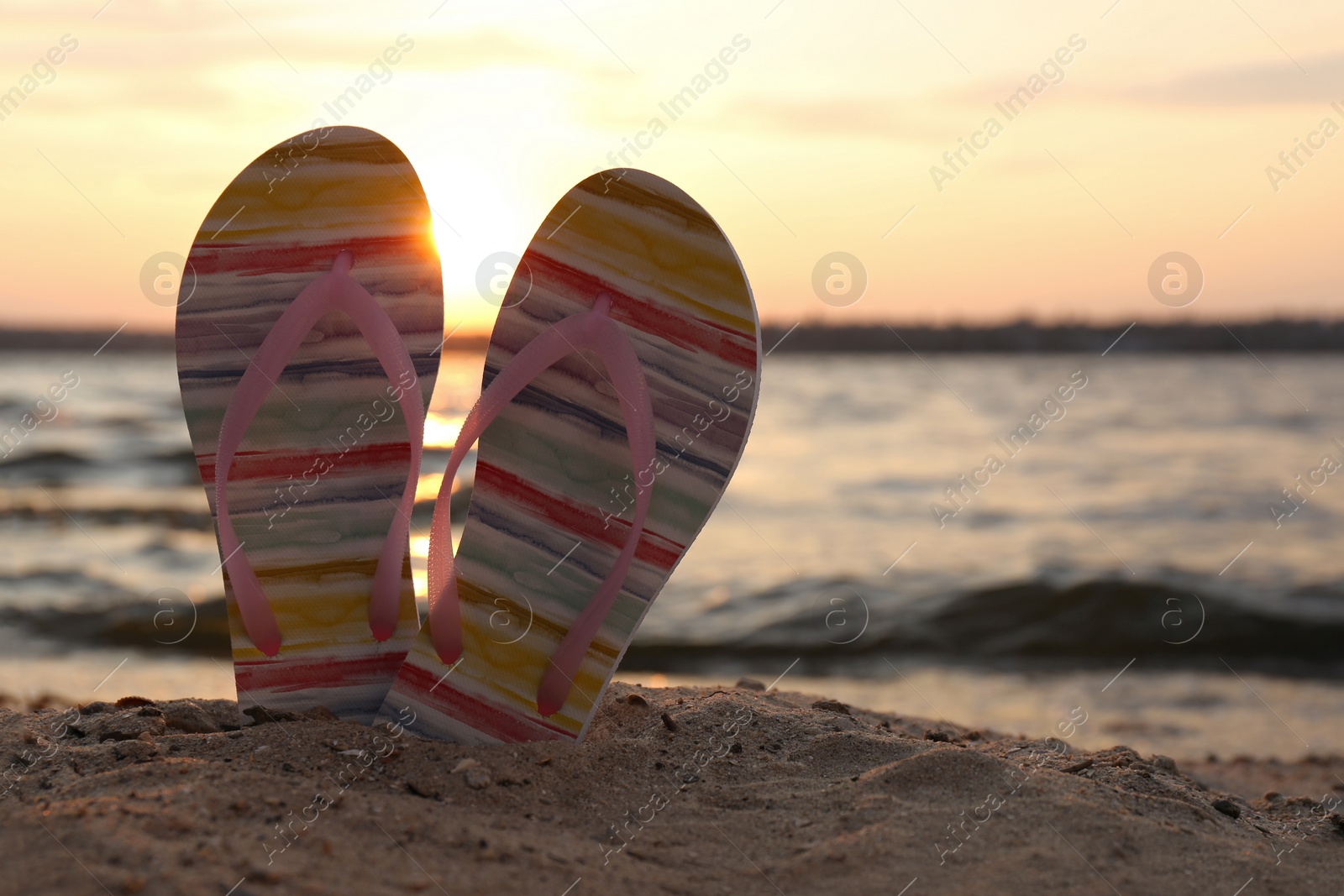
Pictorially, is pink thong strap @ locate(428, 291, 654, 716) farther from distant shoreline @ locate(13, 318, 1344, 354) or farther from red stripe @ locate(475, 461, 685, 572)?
distant shoreline @ locate(13, 318, 1344, 354)

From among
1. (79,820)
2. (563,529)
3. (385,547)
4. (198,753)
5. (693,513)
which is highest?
(693,513)

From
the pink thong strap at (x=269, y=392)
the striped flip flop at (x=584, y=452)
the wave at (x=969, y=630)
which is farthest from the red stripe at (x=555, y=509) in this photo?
the wave at (x=969, y=630)

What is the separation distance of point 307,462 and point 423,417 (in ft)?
0.95

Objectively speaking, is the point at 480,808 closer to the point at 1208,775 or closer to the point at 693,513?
the point at 693,513

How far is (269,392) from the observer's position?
197 centimetres

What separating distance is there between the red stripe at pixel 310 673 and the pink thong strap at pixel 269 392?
0.14ft

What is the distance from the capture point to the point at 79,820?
1.29 metres

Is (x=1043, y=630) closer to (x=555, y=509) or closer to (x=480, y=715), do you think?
(x=555, y=509)

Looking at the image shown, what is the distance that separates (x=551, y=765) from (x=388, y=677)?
44cm

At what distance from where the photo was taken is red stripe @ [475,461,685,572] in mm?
1973

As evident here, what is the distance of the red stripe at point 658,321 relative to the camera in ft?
6.40

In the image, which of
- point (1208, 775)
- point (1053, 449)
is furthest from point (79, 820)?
point (1053, 449)

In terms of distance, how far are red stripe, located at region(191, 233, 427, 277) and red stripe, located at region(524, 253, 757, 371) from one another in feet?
1.04

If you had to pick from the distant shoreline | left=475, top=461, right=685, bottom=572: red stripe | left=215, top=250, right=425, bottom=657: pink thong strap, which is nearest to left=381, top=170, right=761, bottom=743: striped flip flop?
left=475, top=461, right=685, bottom=572: red stripe
